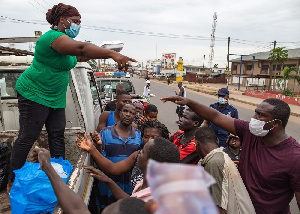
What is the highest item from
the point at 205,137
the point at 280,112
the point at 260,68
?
the point at 260,68

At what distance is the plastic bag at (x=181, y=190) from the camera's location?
0.52m

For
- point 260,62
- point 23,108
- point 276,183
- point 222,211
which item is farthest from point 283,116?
point 260,62

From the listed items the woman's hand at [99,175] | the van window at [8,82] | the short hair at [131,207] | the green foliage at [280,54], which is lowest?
the woman's hand at [99,175]

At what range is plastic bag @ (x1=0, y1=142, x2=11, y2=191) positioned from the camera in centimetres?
230

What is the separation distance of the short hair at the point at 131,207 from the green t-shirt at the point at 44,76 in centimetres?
150

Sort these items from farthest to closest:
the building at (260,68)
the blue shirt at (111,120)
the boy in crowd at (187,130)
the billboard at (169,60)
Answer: the billboard at (169,60), the building at (260,68), the blue shirt at (111,120), the boy in crowd at (187,130)

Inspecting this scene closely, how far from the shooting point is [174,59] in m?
62.1

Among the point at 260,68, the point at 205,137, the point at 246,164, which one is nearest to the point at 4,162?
the point at 205,137

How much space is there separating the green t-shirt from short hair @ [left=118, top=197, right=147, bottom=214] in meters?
1.50

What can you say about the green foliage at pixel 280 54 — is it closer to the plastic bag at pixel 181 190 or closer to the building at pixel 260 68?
the building at pixel 260 68

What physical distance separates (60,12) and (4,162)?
5.07 ft

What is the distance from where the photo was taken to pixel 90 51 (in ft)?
5.49

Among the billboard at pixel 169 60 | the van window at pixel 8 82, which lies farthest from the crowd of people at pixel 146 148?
the billboard at pixel 169 60

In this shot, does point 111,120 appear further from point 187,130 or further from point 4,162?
point 4,162
